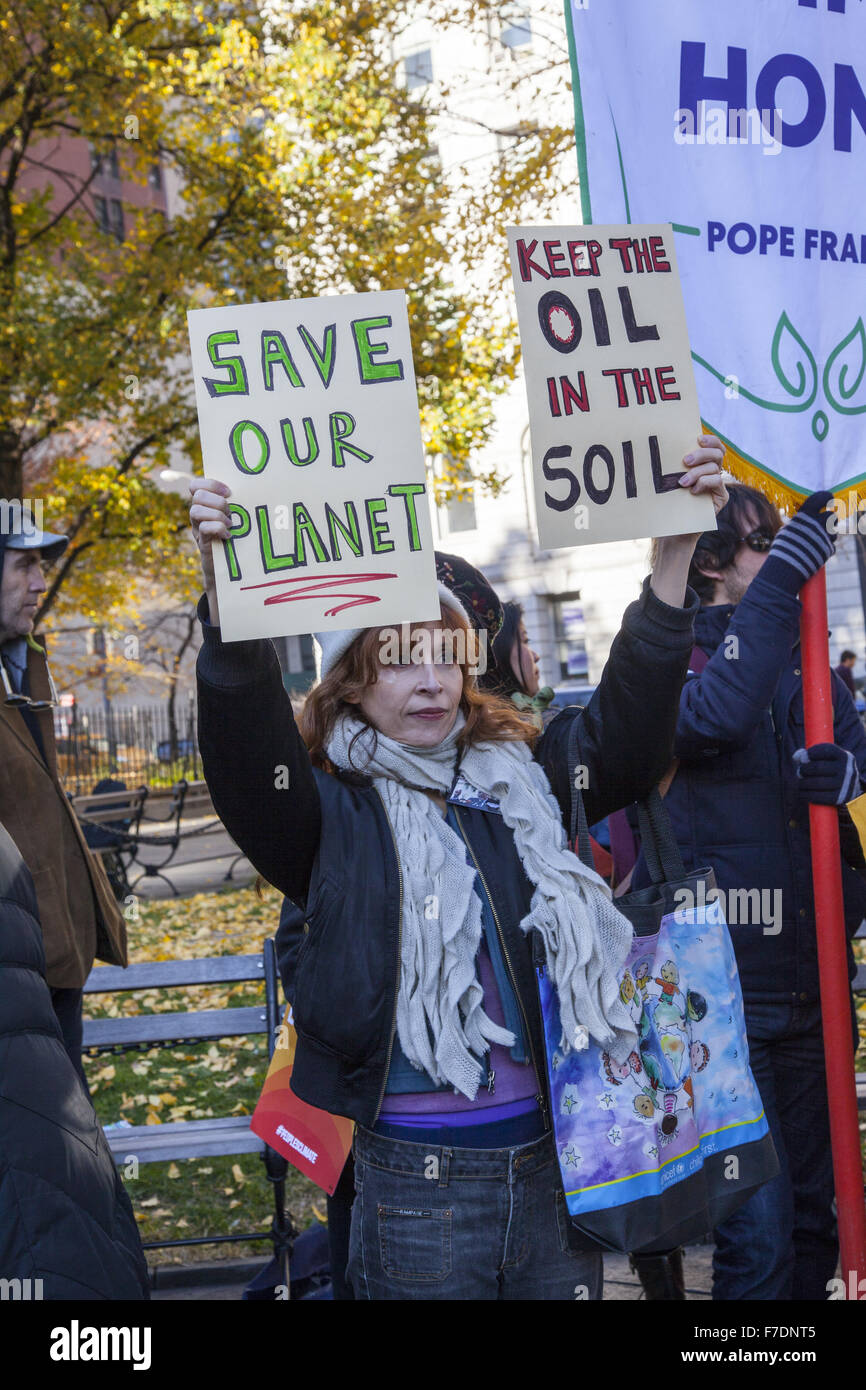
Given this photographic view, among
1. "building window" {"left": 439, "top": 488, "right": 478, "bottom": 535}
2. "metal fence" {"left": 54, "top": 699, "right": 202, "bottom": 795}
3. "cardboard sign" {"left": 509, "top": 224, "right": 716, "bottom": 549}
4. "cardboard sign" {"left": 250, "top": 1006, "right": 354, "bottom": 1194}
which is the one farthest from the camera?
"building window" {"left": 439, "top": 488, "right": 478, "bottom": 535}

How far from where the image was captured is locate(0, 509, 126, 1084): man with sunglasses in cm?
367

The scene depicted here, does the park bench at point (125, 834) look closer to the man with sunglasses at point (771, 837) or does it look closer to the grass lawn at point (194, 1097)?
the grass lawn at point (194, 1097)

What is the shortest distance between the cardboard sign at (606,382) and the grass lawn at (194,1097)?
8.99ft

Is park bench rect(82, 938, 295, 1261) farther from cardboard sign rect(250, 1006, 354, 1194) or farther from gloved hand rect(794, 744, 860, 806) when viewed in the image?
gloved hand rect(794, 744, 860, 806)

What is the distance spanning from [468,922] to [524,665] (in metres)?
1.48

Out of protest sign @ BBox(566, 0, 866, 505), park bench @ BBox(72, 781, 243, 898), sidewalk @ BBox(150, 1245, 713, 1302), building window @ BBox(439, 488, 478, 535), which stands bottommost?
sidewalk @ BBox(150, 1245, 713, 1302)

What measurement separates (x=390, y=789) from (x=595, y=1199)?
2.44 ft

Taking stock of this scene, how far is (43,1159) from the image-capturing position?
1357 mm

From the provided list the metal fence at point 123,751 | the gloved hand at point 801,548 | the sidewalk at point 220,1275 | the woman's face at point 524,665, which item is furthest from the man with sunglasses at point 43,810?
the metal fence at point 123,751

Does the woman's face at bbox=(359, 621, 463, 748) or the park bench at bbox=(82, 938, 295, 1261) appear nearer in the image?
the woman's face at bbox=(359, 621, 463, 748)

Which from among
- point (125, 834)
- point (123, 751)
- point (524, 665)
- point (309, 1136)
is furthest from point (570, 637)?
point (309, 1136)

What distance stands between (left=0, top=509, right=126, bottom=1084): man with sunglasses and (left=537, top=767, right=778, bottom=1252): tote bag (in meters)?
1.95

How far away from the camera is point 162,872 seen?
14547mm

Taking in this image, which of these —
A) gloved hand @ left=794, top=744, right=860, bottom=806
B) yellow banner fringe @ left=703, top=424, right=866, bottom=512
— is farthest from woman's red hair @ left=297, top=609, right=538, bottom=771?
yellow banner fringe @ left=703, top=424, right=866, bottom=512
